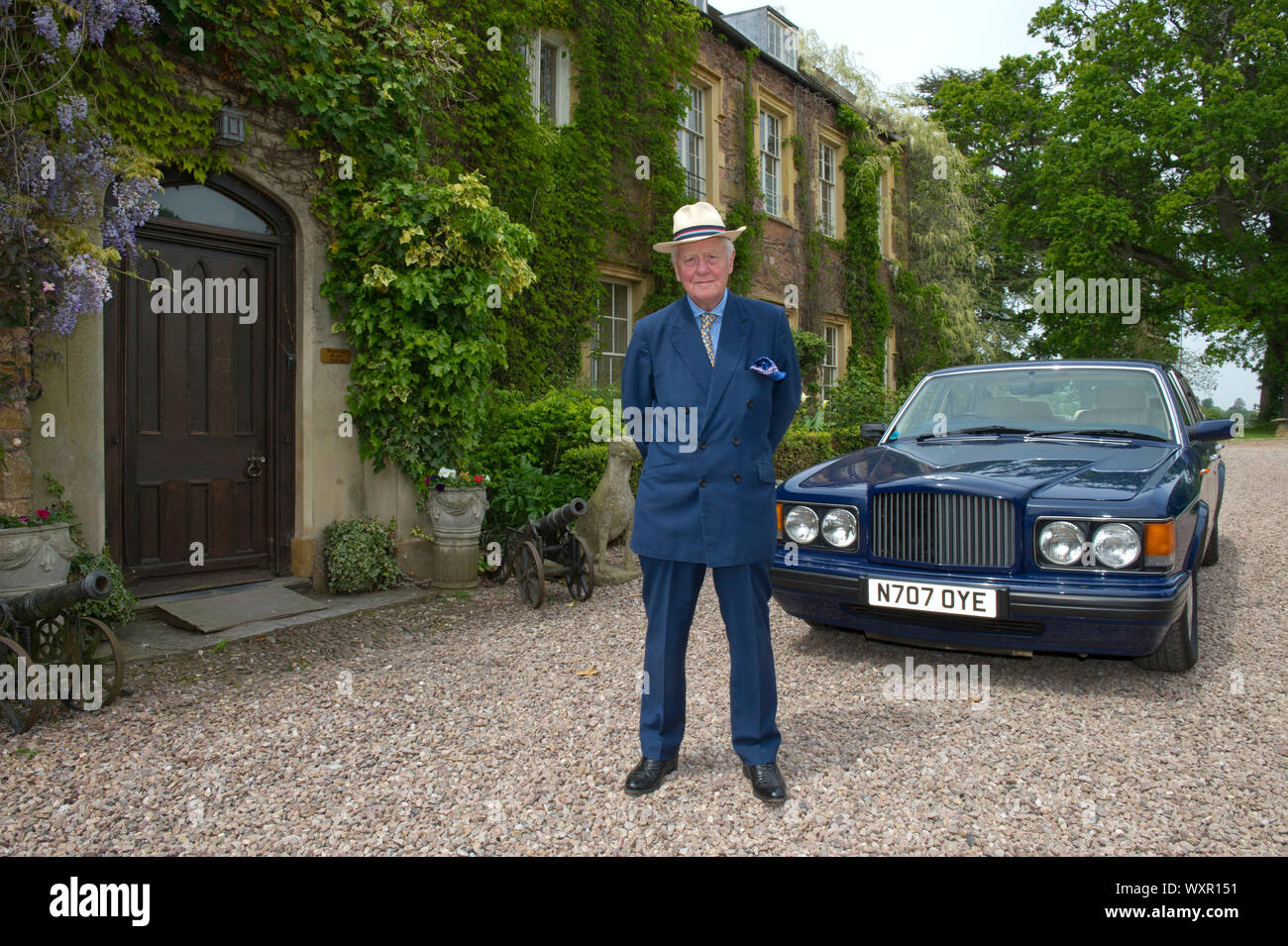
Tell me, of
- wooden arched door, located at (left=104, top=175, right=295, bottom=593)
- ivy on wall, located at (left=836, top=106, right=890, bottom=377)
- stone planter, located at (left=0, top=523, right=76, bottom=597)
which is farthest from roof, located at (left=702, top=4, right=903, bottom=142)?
stone planter, located at (left=0, top=523, right=76, bottom=597)

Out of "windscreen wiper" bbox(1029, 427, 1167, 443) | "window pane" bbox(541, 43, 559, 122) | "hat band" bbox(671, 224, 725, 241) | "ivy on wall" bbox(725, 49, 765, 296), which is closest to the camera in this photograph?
"hat band" bbox(671, 224, 725, 241)

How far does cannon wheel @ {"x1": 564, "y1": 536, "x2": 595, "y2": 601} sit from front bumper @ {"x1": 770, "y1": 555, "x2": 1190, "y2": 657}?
8.20ft

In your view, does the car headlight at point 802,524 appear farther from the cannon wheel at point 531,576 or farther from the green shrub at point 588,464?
the green shrub at point 588,464

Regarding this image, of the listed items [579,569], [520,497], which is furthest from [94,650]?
[520,497]

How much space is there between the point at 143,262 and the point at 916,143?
18.3 m

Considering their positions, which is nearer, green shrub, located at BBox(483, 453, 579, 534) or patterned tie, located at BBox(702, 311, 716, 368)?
patterned tie, located at BBox(702, 311, 716, 368)

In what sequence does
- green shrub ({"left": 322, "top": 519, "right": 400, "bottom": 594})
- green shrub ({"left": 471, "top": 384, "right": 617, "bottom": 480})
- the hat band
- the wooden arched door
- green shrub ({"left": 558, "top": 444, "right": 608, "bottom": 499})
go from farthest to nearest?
green shrub ({"left": 558, "top": 444, "right": 608, "bottom": 499})
green shrub ({"left": 471, "top": 384, "right": 617, "bottom": 480})
green shrub ({"left": 322, "top": 519, "right": 400, "bottom": 594})
the wooden arched door
the hat band

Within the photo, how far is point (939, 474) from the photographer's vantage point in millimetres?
4395

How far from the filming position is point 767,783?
3076 mm

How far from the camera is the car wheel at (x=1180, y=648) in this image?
14.1 feet

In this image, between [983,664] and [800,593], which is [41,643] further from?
[983,664]

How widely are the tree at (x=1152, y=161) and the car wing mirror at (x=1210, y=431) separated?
20.1m

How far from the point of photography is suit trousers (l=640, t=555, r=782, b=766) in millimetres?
3102

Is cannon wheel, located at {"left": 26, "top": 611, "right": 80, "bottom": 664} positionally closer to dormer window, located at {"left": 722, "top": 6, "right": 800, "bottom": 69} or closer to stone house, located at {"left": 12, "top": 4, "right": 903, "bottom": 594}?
stone house, located at {"left": 12, "top": 4, "right": 903, "bottom": 594}
